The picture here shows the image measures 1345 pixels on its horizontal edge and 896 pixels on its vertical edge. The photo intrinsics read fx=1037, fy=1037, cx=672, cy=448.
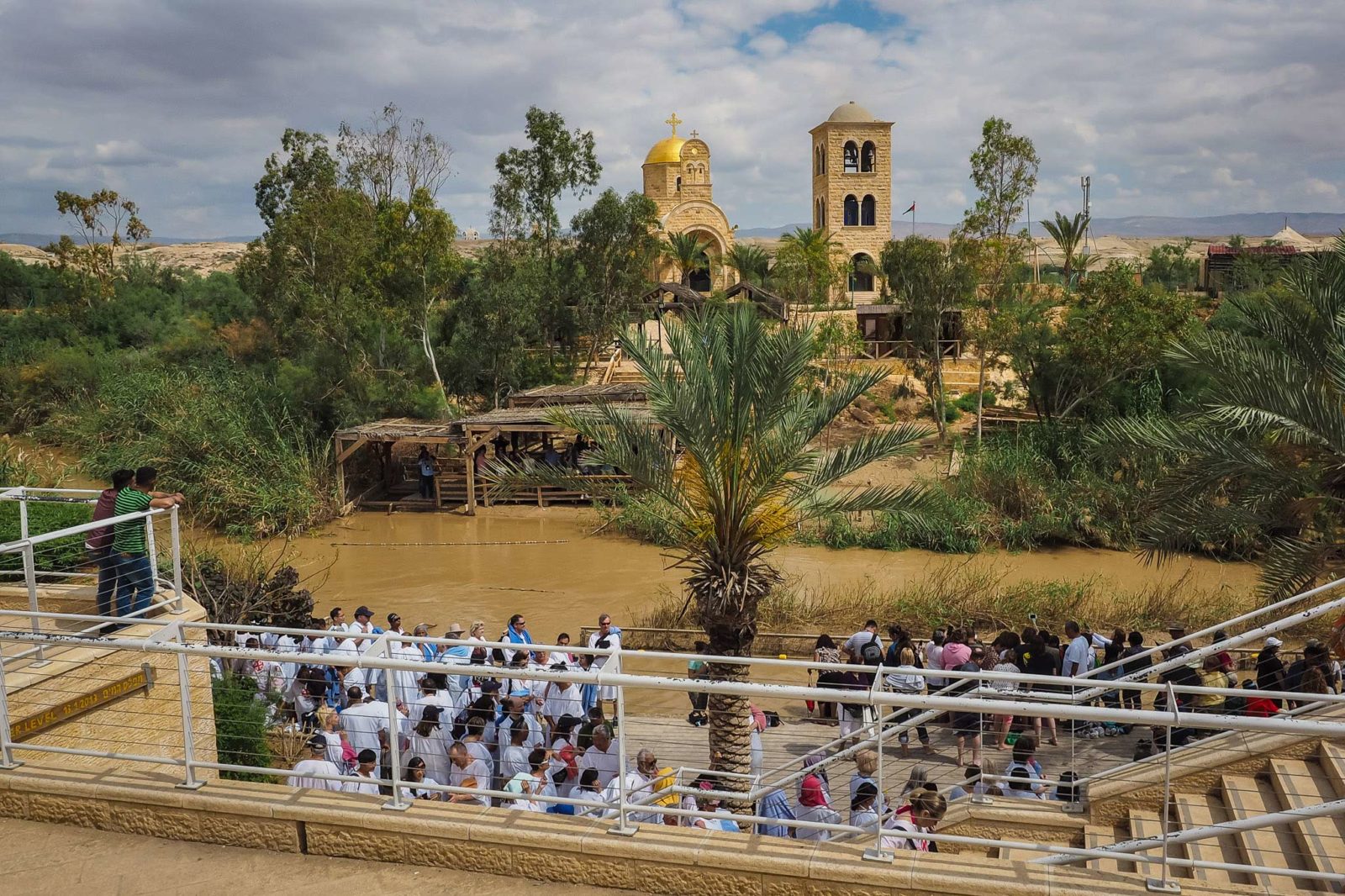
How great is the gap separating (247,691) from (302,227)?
21196 mm

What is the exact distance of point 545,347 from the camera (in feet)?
112

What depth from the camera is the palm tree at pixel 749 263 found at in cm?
4931

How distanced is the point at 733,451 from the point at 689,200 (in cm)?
4675

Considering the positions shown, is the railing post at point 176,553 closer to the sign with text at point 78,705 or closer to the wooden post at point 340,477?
the sign with text at point 78,705

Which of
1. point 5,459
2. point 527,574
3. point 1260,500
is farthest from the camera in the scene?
point 527,574

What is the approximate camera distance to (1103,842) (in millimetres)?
7340

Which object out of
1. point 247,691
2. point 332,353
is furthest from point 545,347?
point 247,691

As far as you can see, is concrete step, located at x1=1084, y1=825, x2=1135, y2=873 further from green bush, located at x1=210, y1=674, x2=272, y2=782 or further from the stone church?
the stone church

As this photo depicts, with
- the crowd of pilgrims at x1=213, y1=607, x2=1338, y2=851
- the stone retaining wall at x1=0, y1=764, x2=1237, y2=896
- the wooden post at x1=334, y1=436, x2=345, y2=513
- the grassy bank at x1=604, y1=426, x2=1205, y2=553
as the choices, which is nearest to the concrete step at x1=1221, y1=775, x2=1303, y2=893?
the crowd of pilgrims at x1=213, y1=607, x2=1338, y2=851

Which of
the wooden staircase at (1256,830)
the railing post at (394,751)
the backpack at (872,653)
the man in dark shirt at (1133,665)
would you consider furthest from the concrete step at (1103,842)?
the railing post at (394,751)

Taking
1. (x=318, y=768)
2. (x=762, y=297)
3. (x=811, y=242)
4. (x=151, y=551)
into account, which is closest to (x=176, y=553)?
(x=151, y=551)

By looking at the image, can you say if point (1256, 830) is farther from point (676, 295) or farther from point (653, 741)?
point (676, 295)

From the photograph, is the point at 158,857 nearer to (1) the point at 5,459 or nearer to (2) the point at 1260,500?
(2) the point at 1260,500

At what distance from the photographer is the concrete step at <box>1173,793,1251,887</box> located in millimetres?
6129
